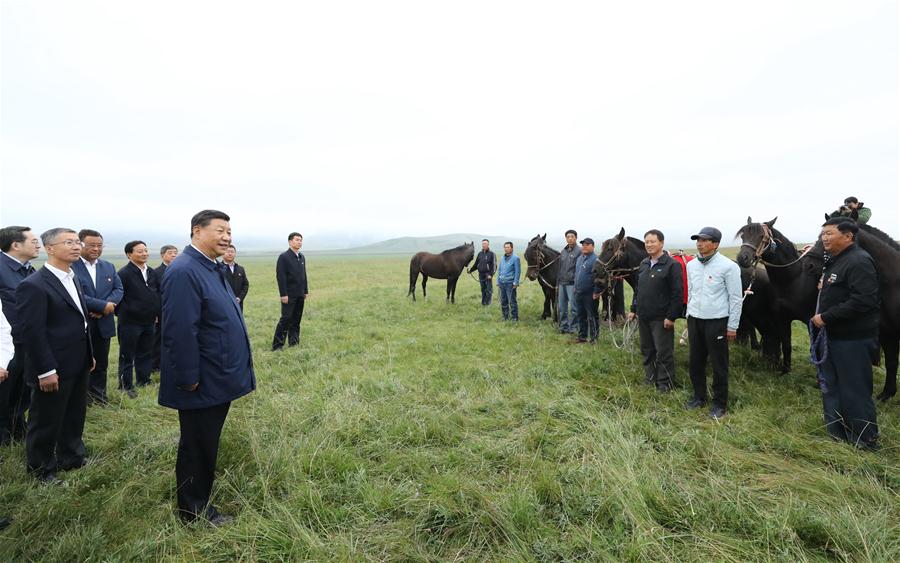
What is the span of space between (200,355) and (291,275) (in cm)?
544

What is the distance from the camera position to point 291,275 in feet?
25.8

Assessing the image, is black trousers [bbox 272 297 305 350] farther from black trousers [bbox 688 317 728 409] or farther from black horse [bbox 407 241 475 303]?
black trousers [bbox 688 317 728 409]

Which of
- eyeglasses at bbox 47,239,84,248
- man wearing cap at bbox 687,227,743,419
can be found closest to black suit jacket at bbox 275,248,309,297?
eyeglasses at bbox 47,239,84,248

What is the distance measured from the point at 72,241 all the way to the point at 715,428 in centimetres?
680

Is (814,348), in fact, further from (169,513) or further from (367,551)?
(169,513)

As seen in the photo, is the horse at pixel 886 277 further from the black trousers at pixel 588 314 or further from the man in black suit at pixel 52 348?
the man in black suit at pixel 52 348

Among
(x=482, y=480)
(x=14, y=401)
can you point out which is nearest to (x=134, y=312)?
(x=14, y=401)

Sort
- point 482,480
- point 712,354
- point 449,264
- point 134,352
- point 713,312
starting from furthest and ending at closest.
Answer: point 449,264
point 134,352
point 712,354
point 713,312
point 482,480

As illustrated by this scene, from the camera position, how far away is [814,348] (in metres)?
4.19

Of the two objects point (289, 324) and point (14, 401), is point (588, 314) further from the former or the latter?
point (14, 401)

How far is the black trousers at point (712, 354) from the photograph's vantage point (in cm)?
461

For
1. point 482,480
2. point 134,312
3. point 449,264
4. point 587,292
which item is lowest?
point 482,480

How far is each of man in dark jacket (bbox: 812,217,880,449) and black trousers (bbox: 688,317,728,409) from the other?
3.01ft

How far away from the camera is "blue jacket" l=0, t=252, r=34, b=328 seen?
12.6 feet
